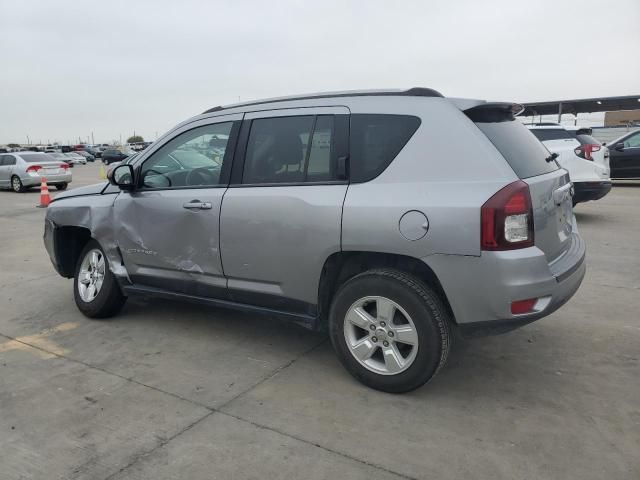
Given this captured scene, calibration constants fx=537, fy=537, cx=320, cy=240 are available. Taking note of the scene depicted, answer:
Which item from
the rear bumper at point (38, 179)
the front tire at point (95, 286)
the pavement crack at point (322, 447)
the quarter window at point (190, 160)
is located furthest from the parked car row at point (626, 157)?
the rear bumper at point (38, 179)

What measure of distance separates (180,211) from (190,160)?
462 millimetres

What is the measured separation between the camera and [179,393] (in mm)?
3414

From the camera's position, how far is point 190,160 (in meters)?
4.26

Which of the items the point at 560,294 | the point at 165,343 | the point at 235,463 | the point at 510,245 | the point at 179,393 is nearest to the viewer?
the point at 235,463

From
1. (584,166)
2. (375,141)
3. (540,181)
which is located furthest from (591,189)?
(375,141)

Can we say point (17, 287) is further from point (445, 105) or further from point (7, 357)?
point (445, 105)

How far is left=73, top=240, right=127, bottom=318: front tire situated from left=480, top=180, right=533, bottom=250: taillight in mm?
3232

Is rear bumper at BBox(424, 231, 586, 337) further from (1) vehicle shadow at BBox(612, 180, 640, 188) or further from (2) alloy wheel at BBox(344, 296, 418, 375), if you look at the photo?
(1) vehicle shadow at BBox(612, 180, 640, 188)

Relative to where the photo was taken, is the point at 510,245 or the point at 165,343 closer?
the point at 510,245

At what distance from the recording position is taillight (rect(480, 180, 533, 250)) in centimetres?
290

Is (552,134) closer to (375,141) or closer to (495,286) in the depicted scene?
(375,141)

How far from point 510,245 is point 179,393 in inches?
86.9

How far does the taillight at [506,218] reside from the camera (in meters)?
2.90

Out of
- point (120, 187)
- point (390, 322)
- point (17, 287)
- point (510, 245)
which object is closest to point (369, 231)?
point (390, 322)
